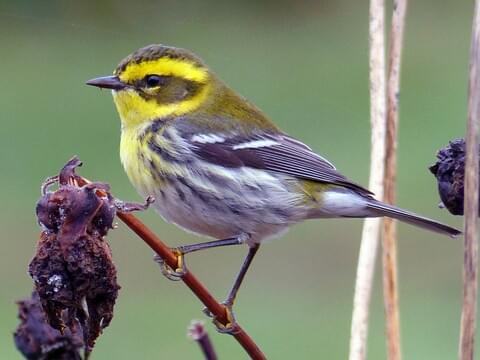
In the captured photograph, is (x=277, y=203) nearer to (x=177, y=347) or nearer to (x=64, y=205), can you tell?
(x=64, y=205)

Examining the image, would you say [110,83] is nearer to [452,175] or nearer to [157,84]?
[157,84]

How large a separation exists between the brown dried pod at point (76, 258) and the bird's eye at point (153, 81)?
2163 mm

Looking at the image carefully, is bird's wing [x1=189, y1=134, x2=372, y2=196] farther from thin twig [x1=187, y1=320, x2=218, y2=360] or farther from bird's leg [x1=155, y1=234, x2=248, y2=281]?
thin twig [x1=187, y1=320, x2=218, y2=360]

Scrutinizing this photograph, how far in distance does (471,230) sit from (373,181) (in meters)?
0.67

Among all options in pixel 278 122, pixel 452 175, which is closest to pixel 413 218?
pixel 452 175

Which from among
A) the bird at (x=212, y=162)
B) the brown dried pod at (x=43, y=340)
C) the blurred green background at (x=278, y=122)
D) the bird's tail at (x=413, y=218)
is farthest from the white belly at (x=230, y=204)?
the blurred green background at (x=278, y=122)

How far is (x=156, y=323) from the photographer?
9.48 metres

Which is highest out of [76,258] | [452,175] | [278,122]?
[278,122]

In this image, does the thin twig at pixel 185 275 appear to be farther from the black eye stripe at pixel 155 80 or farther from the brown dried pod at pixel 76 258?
the black eye stripe at pixel 155 80

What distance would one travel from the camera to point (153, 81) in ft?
14.6

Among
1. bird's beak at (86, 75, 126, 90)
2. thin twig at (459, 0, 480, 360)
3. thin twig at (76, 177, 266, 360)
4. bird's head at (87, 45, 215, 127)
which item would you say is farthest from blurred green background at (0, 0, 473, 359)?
thin twig at (459, 0, 480, 360)

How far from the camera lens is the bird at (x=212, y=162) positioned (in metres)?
4.08

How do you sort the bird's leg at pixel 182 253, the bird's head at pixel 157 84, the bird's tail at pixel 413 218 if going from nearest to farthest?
the bird's leg at pixel 182 253 → the bird's tail at pixel 413 218 → the bird's head at pixel 157 84

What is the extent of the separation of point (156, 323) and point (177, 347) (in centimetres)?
77
